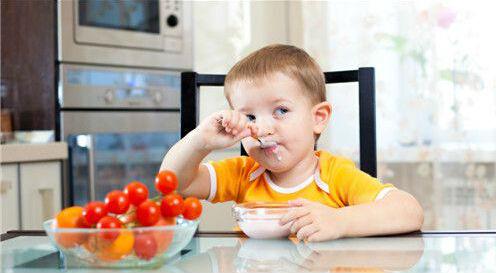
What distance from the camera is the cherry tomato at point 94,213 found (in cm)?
86

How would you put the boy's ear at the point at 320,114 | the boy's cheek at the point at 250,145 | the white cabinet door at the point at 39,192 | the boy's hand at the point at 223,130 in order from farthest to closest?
the white cabinet door at the point at 39,192 < the boy's ear at the point at 320,114 < the boy's cheek at the point at 250,145 < the boy's hand at the point at 223,130

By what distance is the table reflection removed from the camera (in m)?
0.85

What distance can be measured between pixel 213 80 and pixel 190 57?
1378mm

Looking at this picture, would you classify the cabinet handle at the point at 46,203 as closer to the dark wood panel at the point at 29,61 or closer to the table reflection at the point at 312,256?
the dark wood panel at the point at 29,61

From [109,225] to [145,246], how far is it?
0.05 meters

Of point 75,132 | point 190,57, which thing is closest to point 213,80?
point 75,132

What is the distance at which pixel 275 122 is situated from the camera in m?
1.28

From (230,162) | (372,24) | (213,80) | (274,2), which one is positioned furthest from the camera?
(274,2)

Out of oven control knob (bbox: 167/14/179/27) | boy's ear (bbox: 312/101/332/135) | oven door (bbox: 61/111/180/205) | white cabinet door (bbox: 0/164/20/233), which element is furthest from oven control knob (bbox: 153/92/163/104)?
boy's ear (bbox: 312/101/332/135)

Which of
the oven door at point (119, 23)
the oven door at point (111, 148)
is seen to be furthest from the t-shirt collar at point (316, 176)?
the oven door at point (119, 23)

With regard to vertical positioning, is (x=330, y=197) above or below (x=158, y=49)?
below

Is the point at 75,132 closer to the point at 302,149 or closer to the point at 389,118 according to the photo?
the point at 389,118

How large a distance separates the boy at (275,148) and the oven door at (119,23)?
4.91 ft

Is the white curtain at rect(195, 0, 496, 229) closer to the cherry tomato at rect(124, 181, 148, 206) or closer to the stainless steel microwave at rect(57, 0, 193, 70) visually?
the stainless steel microwave at rect(57, 0, 193, 70)
